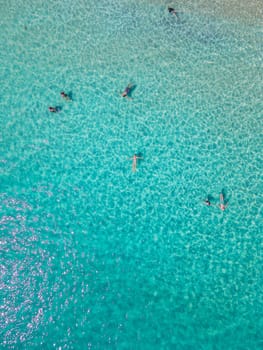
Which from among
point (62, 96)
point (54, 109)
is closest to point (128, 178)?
point (54, 109)

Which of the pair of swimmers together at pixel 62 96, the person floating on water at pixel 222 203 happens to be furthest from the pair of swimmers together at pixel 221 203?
the pair of swimmers together at pixel 62 96

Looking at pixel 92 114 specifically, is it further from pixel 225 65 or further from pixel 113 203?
pixel 225 65

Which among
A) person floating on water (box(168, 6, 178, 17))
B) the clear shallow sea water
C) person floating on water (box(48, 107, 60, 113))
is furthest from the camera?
person floating on water (box(168, 6, 178, 17))

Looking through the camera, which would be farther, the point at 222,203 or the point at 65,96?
the point at 65,96

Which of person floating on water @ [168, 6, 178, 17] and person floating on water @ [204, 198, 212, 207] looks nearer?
person floating on water @ [204, 198, 212, 207]

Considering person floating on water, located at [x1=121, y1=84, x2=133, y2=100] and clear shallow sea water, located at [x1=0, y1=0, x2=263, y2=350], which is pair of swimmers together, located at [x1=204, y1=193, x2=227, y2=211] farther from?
person floating on water, located at [x1=121, y1=84, x2=133, y2=100]

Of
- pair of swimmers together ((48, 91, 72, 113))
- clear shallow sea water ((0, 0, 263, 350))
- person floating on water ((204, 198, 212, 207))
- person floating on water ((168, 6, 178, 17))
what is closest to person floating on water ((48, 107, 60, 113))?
pair of swimmers together ((48, 91, 72, 113))

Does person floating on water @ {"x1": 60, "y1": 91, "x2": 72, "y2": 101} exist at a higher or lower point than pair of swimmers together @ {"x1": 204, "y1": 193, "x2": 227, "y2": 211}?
higher

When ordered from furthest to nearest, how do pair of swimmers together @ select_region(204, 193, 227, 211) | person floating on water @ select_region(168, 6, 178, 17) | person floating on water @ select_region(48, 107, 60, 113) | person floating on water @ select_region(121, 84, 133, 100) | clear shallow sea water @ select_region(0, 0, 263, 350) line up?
person floating on water @ select_region(168, 6, 178, 17), person floating on water @ select_region(121, 84, 133, 100), person floating on water @ select_region(48, 107, 60, 113), pair of swimmers together @ select_region(204, 193, 227, 211), clear shallow sea water @ select_region(0, 0, 263, 350)

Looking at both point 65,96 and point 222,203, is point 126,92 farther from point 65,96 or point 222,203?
point 222,203
